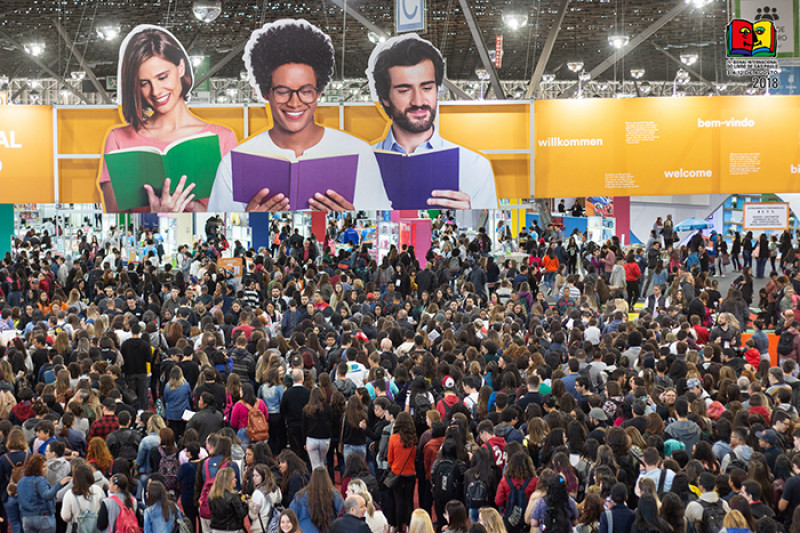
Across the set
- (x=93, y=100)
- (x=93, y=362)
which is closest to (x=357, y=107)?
(x=93, y=362)

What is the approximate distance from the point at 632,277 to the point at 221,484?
1345 centimetres

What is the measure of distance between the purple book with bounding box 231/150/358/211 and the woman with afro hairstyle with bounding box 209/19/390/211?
0.02 m

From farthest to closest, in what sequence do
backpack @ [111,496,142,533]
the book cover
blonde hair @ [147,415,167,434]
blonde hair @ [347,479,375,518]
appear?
the book cover, blonde hair @ [147,415,167,434], backpack @ [111,496,142,533], blonde hair @ [347,479,375,518]

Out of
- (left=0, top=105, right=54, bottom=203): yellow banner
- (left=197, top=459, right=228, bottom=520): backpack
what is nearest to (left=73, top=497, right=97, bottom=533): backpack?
(left=197, top=459, right=228, bottom=520): backpack

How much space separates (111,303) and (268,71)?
5.54 meters

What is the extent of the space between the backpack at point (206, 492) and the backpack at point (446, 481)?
1.75 m

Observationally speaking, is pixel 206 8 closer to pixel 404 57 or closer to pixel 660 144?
pixel 404 57

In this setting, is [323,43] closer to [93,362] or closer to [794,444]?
[93,362]

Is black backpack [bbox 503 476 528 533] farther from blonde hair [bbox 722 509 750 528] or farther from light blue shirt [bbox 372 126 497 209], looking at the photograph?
light blue shirt [bbox 372 126 497 209]

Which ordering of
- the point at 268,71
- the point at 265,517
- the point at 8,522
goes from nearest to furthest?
the point at 265,517 < the point at 8,522 < the point at 268,71

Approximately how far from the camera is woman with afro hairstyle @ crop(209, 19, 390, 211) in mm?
16844

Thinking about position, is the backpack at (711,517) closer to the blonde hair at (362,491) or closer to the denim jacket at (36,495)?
the blonde hair at (362,491)

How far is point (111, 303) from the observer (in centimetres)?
1373

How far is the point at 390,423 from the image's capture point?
8.56m
